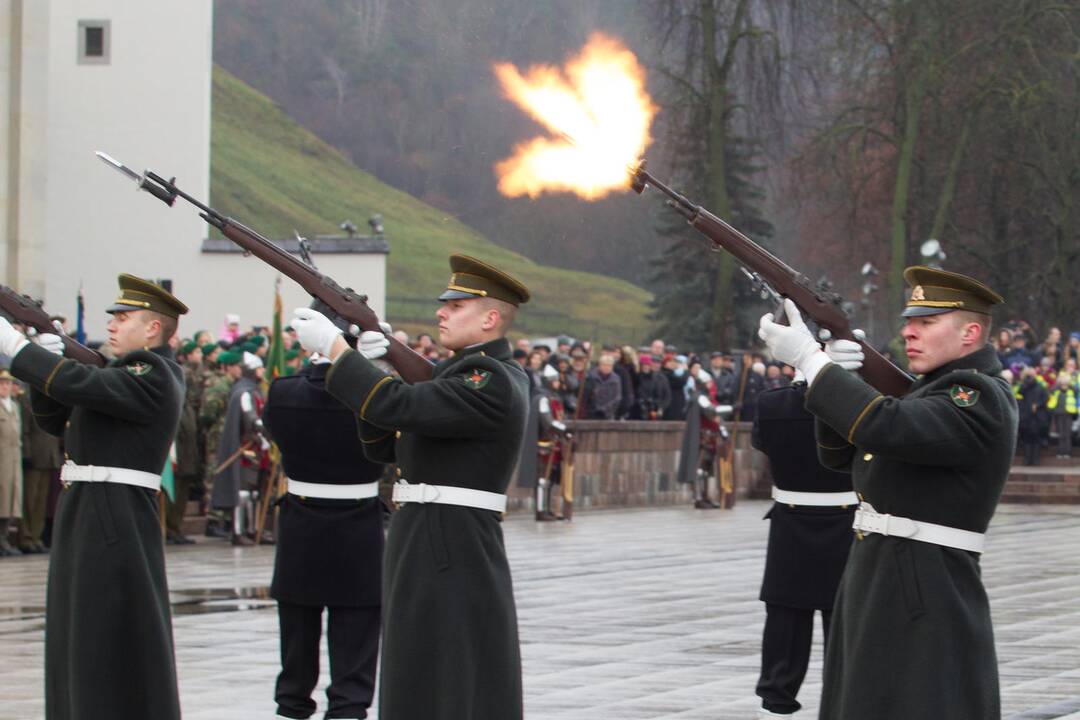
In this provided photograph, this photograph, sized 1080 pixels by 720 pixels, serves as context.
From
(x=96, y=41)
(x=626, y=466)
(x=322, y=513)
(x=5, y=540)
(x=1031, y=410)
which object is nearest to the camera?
(x=322, y=513)

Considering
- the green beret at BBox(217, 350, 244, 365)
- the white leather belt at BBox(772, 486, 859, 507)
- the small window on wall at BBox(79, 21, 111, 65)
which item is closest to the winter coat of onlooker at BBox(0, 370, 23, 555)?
the green beret at BBox(217, 350, 244, 365)

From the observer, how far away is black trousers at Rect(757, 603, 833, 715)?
8.54 metres

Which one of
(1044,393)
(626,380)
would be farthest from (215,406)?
(1044,393)

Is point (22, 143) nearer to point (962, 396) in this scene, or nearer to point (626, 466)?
point (626, 466)

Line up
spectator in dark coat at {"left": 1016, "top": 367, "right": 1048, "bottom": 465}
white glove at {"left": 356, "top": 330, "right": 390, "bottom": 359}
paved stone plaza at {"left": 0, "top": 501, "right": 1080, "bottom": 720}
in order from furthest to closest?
spectator in dark coat at {"left": 1016, "top": 367, "right": 1048, "bottom": 465} < paved stone plaza at {"left": 0, "top": 501, "right": 1080, "bottom": 720} < white glove at {"left": 356, "top": 330, "right": 390, "bottom": 359}

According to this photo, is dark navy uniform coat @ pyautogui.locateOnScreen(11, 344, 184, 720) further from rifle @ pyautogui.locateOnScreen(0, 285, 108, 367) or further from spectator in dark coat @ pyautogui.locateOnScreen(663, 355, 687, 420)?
spectator in dark coat @ pyautogui.locateOnScreen(663, 355, 687, 420)

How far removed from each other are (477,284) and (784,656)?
2.81 metres

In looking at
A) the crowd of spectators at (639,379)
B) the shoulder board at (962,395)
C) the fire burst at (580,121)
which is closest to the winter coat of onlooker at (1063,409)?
the crowd of spectators at (639,379)

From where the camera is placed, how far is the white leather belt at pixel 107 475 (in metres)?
7.50

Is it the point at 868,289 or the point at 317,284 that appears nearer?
the point at 317,284

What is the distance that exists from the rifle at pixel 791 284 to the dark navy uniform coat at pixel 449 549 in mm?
987

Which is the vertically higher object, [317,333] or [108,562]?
[317,333]

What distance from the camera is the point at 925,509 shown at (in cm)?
A: 594

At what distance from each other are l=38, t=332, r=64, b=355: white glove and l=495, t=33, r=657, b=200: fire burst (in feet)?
9.76
